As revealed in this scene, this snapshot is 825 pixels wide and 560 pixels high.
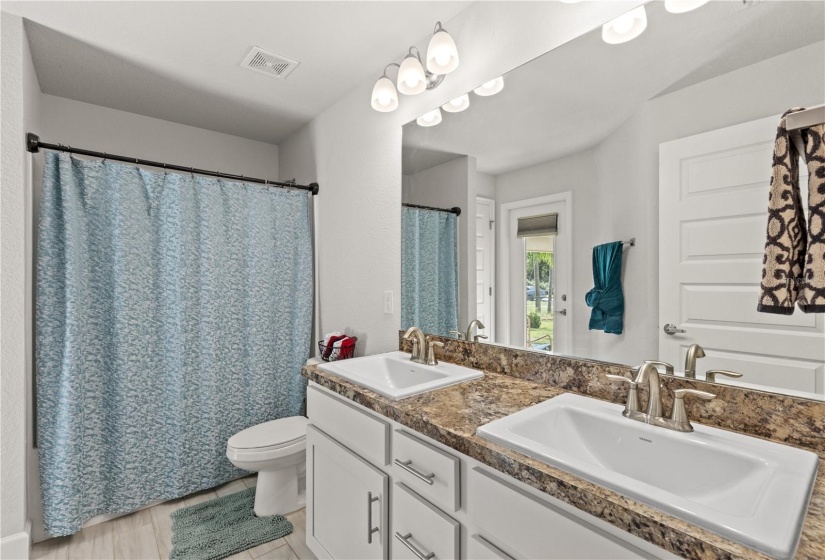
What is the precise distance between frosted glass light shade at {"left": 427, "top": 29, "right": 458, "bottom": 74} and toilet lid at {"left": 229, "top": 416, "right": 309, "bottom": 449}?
173 centimetres

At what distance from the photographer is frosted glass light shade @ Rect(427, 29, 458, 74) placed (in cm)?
152

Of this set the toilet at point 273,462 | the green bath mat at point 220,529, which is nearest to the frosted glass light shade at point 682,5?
the toilet at point 273,462

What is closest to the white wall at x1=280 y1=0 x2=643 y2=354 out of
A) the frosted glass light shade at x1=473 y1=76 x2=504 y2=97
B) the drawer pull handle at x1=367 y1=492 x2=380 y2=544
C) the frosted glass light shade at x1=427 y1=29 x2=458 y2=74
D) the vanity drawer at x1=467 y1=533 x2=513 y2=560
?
the frosted glass light shade at x1=473 y1=76 x2=504 y2=97

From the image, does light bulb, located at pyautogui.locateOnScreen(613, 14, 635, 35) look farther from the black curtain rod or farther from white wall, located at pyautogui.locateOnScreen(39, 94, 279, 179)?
white wall, located at pyautogui.locateOnScreen(39, 94, 279, 179)

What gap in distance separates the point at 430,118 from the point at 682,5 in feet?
3.30

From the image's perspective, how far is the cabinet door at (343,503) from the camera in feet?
4.06

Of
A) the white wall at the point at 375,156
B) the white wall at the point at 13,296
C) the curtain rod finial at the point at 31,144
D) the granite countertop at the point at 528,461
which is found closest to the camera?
the granite countertop at the point at 528,461

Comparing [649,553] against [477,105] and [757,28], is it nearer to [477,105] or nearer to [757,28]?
[757,28]

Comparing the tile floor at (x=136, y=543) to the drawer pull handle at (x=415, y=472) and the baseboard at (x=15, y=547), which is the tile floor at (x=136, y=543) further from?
the drawer pull handle at (x=415, y=472)

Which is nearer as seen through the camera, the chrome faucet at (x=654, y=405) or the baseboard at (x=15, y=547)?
the chrome faucet at (x=654, y=405)

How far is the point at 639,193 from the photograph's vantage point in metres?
1.18

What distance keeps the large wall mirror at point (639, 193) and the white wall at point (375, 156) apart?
9 centimetres

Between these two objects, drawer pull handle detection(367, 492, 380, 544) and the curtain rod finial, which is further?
the curtain rod finial

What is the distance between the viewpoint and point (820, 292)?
2.43 ft
